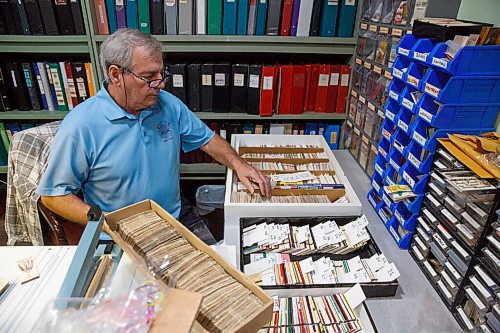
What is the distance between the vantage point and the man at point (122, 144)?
4.00 feet

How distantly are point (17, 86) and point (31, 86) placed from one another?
86 millimetres

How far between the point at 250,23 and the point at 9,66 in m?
1.59

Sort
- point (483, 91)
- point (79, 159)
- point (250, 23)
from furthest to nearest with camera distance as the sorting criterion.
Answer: point (250, 23) → point (79, 159) → point (483, 91)

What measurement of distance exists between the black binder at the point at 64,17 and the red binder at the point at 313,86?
5.05ft

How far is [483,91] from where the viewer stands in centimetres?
105

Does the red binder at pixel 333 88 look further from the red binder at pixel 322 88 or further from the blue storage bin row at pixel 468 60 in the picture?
the blue storage bin row at pixel 468 60

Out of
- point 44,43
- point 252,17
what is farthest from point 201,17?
point 44,43

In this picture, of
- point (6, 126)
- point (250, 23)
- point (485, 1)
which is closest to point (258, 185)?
point (485, 1)

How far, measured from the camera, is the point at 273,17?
2.10m

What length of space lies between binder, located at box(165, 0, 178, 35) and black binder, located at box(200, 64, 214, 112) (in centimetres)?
28

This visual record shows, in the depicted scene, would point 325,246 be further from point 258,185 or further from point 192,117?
point 192,117

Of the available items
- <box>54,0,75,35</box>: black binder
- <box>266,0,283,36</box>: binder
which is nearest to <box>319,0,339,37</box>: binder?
<box>266,0,283,36</box>: binder

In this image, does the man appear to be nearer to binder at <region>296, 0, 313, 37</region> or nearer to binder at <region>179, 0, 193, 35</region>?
binder at <region>179, 0, 193, 35</region>

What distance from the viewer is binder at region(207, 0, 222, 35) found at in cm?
204
